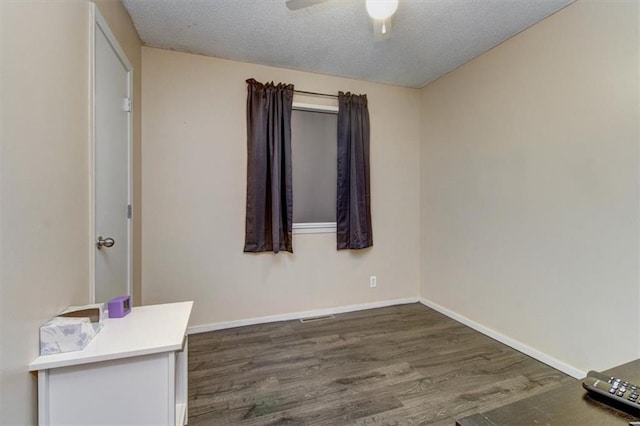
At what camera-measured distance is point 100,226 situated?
A: 1641mm

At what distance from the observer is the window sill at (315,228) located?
10.0 ft

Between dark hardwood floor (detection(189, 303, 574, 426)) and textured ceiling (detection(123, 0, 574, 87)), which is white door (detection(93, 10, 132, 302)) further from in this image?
dark hardwood floor (detection(189, 303, 574, 426))

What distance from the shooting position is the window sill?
3055 mm

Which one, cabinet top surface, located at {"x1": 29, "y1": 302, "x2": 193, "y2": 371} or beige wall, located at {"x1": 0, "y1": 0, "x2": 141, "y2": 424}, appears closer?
beige wall, located at {"x1": 0, "y1": 0, "x2": 141, "y2": 424}

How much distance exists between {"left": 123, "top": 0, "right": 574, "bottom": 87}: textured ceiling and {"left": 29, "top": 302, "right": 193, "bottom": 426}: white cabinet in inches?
83.8

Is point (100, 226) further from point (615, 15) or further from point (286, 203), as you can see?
point (615, 15)

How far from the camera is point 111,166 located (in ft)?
6.02

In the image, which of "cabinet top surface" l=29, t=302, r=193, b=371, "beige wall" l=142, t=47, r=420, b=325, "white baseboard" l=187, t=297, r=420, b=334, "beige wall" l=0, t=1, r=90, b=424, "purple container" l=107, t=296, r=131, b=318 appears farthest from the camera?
"white baseboard" l=187, t=297, r=420, b=334

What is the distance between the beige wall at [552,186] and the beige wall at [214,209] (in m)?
0.97

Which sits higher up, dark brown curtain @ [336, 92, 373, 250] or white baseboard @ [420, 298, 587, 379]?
dark brown curtain @ [336, 92, 373, 250]

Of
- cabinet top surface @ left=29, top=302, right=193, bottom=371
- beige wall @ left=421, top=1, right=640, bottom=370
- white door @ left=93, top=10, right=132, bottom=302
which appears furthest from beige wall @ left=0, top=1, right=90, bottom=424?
beige wall @ left=421, top=1, right=640, bottom=370

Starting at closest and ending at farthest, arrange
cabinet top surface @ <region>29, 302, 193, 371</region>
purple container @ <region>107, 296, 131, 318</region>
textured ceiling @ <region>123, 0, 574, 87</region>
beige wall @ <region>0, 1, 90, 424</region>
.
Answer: beige wall @ <region>0, 1, 90, 424</region> → cabinet top surface @ <region>29, 302, 193, 371</region> → purple container @ <region>107, 296, 131, 318</region> → textured ceiling @ <region>123, 0, 574, 87</region>

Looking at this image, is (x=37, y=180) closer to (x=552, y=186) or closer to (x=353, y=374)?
(x=353, y=374)

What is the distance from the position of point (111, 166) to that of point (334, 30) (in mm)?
1886
